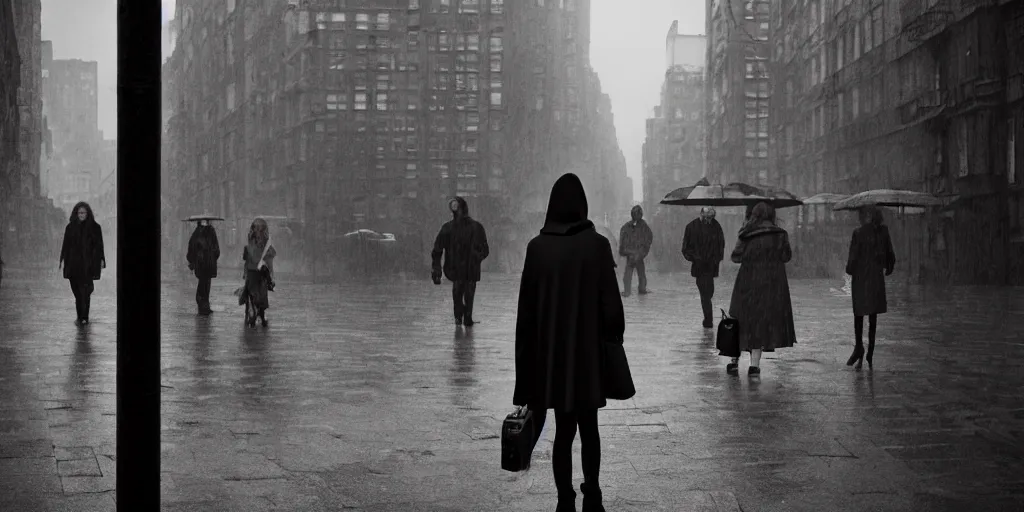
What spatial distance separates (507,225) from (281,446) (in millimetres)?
59599

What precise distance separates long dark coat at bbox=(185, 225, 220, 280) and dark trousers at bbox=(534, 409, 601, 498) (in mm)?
14017

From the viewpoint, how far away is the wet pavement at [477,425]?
579 centimetres

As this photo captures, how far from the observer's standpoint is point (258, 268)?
1636 cm

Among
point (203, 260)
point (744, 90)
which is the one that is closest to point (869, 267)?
point (203, 260)

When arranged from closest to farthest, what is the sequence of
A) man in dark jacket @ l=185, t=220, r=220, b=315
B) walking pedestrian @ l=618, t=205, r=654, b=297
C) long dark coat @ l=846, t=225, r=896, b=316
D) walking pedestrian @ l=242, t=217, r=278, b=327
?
long dark coat @ l=846, t=225, r=896, b=316 < walking pedestrian @ l=242, t=217, r=278, b=327 < man in dark jacket @ l=185, t=220, r=220, b=315 < walking pedestrian @ l=618, t=205, r=654, b=297

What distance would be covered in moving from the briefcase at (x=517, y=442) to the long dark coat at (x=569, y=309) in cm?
24

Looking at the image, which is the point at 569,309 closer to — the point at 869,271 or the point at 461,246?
the point at 869,271

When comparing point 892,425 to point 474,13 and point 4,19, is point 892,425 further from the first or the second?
point 474,13

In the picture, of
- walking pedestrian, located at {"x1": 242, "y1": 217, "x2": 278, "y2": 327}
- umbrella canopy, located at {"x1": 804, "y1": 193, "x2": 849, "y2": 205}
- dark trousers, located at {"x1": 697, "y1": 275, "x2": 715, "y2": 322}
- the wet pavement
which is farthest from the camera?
umbrella canopy, located at {"x1": 804, "y1": 193, "x2": 849, "y2": 205}

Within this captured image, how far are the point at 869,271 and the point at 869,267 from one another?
4 centimetres

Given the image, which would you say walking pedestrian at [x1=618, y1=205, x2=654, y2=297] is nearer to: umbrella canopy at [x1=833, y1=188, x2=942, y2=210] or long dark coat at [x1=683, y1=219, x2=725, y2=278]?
umbrella canopy at [x1=833, y1=188, x2=942, y2=210]

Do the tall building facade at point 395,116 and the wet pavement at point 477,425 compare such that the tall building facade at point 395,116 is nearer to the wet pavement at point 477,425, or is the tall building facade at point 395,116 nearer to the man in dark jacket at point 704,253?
the man in dark jacket at point 704,253

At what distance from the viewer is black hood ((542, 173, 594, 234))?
5.33 meters

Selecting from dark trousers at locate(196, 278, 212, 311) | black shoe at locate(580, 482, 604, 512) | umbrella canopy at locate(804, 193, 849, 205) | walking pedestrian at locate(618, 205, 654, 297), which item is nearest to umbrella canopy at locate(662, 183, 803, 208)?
walking pedestrian at locate(618, 205, 654, 297)
